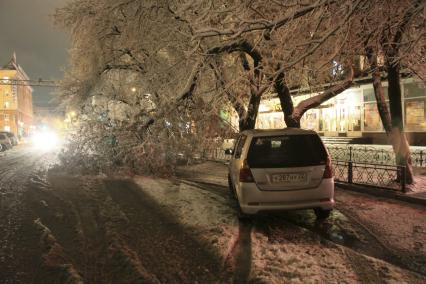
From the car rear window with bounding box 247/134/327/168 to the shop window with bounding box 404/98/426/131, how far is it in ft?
53.5

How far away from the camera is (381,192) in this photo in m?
10.4

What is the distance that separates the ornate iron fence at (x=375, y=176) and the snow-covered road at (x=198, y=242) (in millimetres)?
928

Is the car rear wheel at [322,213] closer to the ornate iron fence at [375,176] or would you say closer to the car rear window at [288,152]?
the car rear window at [288,152]

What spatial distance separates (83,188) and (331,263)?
9044 mm

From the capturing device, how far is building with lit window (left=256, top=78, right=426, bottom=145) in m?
21.4

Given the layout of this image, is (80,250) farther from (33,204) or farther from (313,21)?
(313,21)

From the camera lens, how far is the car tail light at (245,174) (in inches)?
288

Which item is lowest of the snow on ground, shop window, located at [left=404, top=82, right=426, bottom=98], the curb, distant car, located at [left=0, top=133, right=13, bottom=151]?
the snow on ground

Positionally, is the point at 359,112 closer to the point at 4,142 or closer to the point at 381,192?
the point at 381,192

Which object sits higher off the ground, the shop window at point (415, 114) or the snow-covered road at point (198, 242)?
the shop window at point (415, 114)

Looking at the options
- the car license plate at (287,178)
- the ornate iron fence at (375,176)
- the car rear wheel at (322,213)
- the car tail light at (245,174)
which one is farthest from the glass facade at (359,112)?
the car tail light at (245,174)

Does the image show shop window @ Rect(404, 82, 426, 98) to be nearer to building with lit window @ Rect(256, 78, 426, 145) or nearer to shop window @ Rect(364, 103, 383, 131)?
building with lit window @ Rect(256, 78, 426, 145)

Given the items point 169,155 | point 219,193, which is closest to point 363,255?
point 219,193

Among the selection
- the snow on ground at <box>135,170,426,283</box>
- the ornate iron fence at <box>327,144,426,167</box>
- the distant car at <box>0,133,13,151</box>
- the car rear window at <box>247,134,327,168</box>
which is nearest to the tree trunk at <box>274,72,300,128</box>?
the ornate iron fence at <box>327,144,426,167</box>
